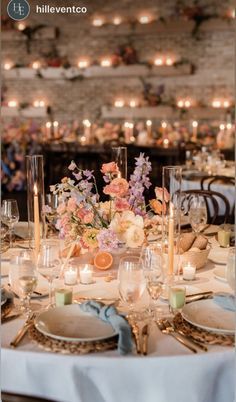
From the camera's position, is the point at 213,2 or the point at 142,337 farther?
the point at 213,2

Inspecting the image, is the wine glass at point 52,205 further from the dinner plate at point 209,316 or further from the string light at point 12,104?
the string light at point 12,104

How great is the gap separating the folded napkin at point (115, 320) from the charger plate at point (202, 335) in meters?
0.17

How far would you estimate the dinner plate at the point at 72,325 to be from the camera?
1440mm

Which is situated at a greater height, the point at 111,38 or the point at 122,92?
the point at 111,38

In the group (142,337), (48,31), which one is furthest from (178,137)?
(142,337)

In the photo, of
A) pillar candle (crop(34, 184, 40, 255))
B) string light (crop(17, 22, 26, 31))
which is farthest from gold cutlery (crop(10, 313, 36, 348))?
string light (crop(17, 22, 26, 31))

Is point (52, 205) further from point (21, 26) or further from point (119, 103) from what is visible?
point (21, 26)

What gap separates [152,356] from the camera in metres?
1.38

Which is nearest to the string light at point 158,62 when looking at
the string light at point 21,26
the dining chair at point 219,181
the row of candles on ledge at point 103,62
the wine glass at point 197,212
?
the row of candles on ledge at point 103,62

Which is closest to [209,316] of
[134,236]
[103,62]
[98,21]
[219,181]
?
[134,236]

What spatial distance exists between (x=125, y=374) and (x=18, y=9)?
1.18 meters

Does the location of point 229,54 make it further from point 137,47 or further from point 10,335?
point 10,335

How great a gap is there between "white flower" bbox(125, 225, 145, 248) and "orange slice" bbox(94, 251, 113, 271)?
0.10m

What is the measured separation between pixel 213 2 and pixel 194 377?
6851 mm
